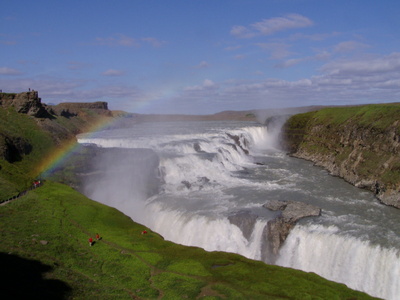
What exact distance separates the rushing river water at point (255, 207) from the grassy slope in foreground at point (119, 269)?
588cm

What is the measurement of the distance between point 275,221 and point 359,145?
24986 millimetres

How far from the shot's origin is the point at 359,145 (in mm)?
45844

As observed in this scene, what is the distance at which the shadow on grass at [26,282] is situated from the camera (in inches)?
579

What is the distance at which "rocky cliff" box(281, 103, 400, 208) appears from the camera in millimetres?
36344

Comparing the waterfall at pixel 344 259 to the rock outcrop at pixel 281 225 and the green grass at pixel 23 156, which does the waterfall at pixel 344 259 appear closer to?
the rock outcrop at pixel 281 225

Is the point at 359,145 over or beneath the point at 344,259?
over

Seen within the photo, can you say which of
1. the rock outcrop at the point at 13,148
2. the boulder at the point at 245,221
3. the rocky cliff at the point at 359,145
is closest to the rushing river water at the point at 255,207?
the boulder at the point at 245,221

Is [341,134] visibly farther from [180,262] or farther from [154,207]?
[180,262]

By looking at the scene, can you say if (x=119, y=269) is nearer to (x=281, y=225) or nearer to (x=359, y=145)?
(x=281, y=225)

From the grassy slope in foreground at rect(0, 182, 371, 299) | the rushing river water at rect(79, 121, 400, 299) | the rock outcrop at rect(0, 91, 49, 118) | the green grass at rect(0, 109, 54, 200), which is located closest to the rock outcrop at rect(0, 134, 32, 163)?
the green grass at rect(0, 109, 54, 200)

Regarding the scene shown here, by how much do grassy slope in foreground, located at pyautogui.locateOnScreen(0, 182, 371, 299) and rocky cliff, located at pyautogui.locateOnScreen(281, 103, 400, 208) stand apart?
20.1m

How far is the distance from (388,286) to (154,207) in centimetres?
2180

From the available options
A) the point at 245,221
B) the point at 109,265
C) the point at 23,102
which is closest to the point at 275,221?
the point at 245,221

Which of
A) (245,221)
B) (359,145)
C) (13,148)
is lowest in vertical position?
(245,221)
